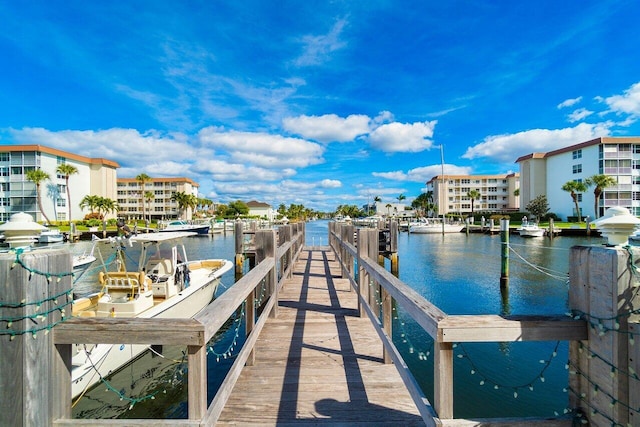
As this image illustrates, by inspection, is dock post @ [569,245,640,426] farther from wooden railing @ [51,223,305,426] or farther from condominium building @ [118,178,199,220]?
condominium building @ [118,178,199,220]

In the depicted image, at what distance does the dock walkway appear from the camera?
2982 millimetres

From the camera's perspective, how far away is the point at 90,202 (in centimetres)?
6347

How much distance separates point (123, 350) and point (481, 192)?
103514mm

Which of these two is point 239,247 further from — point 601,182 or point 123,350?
point 601,182

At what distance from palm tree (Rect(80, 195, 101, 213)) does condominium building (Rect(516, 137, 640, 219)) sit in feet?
291

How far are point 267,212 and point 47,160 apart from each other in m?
95.3

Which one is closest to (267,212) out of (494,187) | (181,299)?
(494,187)

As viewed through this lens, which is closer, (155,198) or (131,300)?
(131,300)

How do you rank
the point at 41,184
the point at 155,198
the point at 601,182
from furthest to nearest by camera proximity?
the point at 155,198 < the point at 41,184 < the point at 601,182

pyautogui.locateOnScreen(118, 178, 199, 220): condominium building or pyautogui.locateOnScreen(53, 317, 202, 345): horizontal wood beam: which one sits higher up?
pyautogui.locateOnScreen(118, 178, 199, 220): condominium building

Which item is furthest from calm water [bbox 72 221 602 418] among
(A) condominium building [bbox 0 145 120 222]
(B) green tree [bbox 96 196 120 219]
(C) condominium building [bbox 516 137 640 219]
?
(A) condominium building [bbox 0 145 120 222]

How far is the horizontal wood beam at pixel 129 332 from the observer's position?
6.57ft

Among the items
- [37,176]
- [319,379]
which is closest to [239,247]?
[319,379]

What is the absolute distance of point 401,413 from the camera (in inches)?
118
